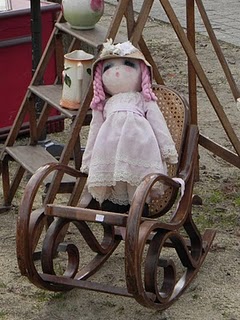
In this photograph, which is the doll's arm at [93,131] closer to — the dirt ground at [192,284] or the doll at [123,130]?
the doll at [123,130]

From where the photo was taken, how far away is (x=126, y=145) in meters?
3.86

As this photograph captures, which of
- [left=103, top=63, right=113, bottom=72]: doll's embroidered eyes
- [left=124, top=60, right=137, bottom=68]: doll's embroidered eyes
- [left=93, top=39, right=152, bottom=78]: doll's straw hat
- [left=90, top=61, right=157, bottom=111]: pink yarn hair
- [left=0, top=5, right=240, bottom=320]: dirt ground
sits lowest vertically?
[left=0, top=5, right=240, bottom=320]: dirt ground

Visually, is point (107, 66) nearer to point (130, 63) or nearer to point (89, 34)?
point (130, 63)

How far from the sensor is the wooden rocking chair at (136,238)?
3502 millimetres

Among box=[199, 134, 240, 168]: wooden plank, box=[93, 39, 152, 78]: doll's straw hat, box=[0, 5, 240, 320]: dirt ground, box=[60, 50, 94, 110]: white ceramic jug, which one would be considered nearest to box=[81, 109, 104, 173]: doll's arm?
box=[93, 39, 152, 78]: doll's straw hat

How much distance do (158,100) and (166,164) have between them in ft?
1.17

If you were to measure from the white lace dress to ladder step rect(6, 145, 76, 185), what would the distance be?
49 cm

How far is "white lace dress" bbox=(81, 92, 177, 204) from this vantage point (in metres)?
3.87

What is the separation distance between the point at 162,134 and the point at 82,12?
94 cm

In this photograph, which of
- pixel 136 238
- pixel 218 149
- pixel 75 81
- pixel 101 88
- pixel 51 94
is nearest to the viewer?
pixel 136 238

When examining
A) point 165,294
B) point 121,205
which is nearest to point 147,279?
point 165,294

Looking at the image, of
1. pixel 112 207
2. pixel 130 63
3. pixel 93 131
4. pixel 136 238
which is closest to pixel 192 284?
pixel 112 207

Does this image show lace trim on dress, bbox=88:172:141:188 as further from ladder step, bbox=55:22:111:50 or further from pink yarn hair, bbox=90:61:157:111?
ladder step, bbox=55:22:111:50

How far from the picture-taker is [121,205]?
4035 mm
